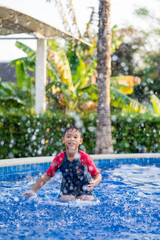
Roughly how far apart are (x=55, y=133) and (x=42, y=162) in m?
2.63

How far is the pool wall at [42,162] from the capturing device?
7.57m

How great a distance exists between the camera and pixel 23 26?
10.5 metres

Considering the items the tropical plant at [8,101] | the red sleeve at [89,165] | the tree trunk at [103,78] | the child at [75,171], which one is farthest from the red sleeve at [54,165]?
the tropical plant at [8,101]

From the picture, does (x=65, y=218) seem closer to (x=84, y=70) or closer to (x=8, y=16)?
(x=8, y=16)

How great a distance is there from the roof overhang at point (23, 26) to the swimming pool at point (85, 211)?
4.35 m

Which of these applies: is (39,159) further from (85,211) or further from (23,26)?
(23,26)

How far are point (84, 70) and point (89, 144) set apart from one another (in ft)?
19.6

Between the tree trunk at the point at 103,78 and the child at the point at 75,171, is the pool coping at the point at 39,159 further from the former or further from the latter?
the child at the point at 75,171

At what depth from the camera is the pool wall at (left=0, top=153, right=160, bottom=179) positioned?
7.57 metres

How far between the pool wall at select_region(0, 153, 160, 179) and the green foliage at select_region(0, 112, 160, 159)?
161 cm

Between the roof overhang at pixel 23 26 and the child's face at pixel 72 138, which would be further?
the roof overhang at pixel 23 26

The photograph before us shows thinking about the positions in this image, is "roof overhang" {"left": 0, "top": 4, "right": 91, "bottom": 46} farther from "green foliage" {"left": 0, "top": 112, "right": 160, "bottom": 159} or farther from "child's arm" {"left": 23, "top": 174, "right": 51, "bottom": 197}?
"child's arm" {"left": 23, "top": 174, "right": 51, "bottom": 197}

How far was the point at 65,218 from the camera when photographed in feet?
13.1

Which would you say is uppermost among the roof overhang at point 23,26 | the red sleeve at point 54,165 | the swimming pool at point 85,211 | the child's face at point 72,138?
the roof overhang at point 23,26
